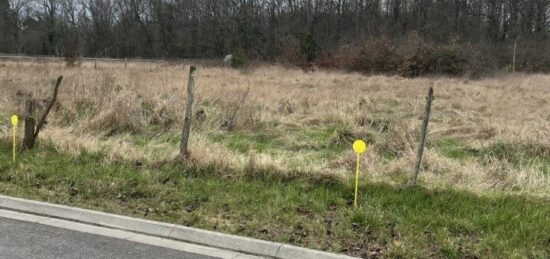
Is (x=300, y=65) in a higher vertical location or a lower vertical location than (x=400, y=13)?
lower

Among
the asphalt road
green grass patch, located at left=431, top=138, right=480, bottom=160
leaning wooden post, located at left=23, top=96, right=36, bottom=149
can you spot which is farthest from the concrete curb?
green grass patch, located at left=431, top=138, right=480, bottom=160

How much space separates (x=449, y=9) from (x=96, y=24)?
167 ft

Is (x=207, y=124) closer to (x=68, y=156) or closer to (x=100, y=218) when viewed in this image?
(x=68, y=156)

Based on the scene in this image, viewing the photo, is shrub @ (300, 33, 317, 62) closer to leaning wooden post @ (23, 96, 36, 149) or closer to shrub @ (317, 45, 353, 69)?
shrub @ (317, 45, 353, 69)

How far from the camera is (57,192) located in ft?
21.5

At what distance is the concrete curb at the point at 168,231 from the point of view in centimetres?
484

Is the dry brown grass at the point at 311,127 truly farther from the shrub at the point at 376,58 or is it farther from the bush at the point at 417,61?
the shrub at the point at 376,58

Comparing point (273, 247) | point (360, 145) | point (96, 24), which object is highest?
point (96, 24)

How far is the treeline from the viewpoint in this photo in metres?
40.2

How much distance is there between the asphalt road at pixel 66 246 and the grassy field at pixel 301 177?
71cm

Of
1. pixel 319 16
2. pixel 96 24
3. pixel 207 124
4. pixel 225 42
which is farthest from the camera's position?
pixel 96 24

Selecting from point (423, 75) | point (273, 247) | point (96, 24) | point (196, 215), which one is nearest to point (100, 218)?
point (196, 215)

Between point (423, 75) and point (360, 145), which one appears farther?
point (423, 75)

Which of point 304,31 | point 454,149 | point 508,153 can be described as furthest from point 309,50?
point 508,153
